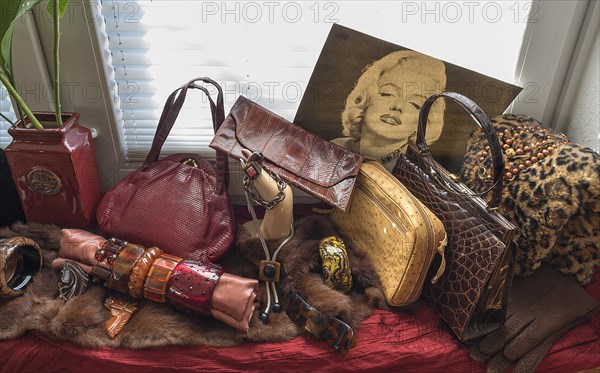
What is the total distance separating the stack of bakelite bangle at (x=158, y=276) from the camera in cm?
96

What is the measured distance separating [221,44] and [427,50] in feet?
1.83

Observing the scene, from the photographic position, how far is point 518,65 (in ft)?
4.03

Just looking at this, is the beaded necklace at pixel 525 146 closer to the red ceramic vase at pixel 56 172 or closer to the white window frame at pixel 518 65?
the white window frame at pixel 518 65

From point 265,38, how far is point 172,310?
72 cm

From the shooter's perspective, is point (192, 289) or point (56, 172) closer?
point (192, 289)

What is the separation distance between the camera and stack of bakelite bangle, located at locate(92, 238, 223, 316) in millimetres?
958

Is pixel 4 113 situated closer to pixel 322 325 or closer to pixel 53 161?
pixel 53 161

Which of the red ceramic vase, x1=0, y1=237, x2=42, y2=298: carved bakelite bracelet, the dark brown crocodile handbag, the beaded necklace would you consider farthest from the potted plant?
the beaded necklace

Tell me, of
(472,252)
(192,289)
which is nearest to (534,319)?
(472,252)

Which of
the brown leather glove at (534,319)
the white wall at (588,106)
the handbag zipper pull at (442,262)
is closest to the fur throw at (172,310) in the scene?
the handbag zipper pull at (442,262)

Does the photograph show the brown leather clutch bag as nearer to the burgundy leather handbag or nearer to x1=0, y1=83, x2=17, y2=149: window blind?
the burgundy leather handbag

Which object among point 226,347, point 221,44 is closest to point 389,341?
point 226,347

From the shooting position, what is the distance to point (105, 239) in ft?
3.62

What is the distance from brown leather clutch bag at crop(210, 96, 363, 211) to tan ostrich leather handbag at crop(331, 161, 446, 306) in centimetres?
5
